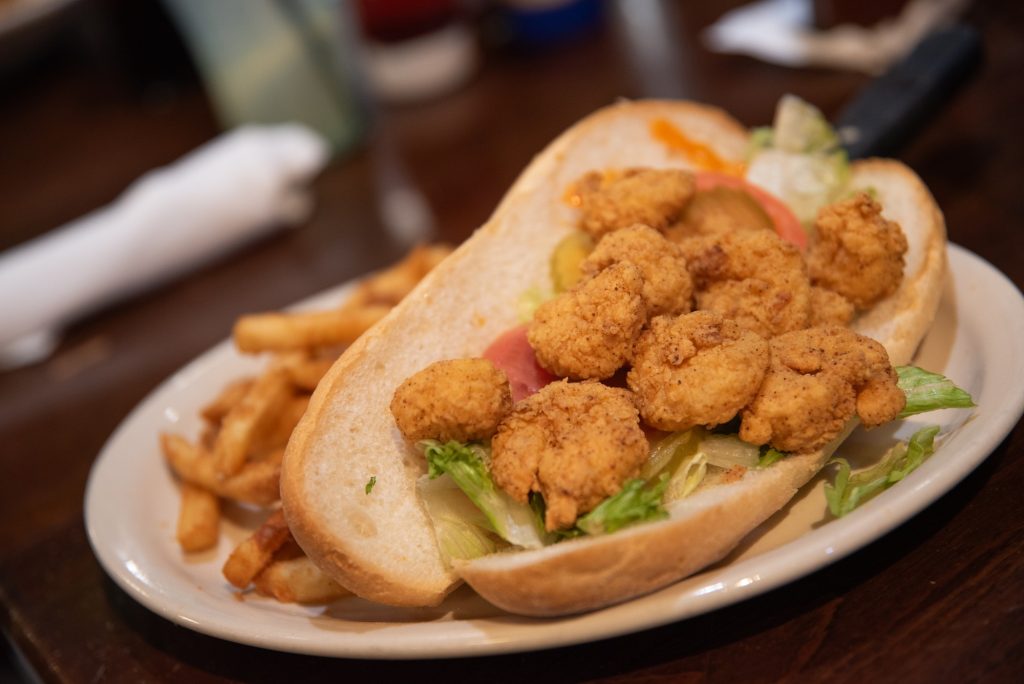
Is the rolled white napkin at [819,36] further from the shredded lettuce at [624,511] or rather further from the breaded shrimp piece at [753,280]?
the shredded lettuce at [624,511]

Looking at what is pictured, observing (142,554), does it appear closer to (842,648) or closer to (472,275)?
(472,275)

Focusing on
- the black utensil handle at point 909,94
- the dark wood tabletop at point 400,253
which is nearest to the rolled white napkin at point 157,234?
the dark wood tabletop at point 400,253

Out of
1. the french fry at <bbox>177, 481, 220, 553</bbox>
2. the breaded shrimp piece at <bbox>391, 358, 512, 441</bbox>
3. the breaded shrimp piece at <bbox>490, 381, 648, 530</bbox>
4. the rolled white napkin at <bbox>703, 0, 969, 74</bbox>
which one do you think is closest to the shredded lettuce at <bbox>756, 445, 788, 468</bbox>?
the breaded shrimp piece at <bbox>490, 381, 648, 530</bbox>

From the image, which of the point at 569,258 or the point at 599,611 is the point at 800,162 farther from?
the point at 599,611

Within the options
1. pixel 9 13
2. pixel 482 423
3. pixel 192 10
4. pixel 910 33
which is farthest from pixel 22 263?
pixel 910 33

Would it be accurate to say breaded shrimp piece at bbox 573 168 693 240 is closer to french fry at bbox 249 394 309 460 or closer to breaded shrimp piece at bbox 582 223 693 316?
breaded shrimp piece at bbox 582 223 693 316
